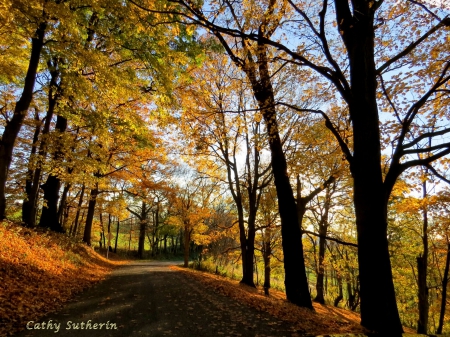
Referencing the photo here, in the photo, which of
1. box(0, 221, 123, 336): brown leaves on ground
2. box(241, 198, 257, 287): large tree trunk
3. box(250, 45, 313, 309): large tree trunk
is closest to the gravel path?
box(0, 221, 123, 336): brown leaves on ground

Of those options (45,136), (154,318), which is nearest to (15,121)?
(45,136)

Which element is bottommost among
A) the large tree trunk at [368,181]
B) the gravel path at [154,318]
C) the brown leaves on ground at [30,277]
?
the gravel path at [154,318]

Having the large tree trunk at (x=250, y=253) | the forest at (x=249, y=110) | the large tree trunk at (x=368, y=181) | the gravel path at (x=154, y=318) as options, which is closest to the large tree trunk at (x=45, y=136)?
the forest at (x=249, y=110)

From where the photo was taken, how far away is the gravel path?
4438mm

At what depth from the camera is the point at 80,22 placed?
8.10 meters

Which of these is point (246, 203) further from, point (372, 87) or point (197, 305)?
point (372, 87)

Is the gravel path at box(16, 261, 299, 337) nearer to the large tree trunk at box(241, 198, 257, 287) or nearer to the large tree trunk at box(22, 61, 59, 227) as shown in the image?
the large tree trunk at box(22, 61, 59, 227)

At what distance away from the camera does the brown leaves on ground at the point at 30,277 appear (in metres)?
4.84

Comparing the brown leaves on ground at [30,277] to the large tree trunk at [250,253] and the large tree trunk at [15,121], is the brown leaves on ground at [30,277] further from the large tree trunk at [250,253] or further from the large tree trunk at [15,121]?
the large tree trunk at [250,253]

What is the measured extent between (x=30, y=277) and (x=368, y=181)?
8.07 meters

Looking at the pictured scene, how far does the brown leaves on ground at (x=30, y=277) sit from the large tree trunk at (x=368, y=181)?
18.7 ft

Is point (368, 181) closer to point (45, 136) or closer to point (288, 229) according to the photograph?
point (288, 229)

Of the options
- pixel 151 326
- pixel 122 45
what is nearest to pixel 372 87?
pixel 151 326

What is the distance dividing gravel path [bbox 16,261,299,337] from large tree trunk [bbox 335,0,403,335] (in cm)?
151
